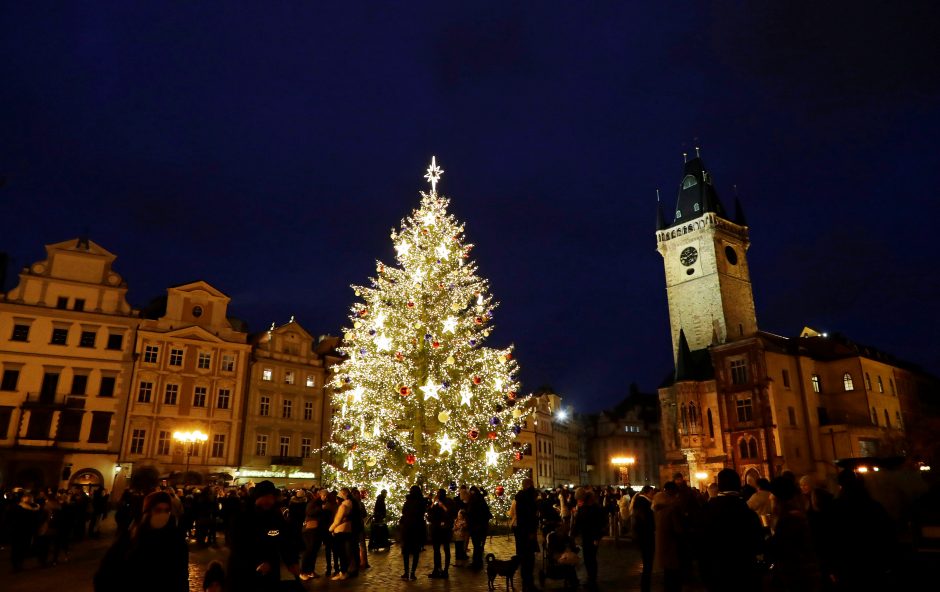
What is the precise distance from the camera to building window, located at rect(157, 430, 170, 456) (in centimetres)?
3966

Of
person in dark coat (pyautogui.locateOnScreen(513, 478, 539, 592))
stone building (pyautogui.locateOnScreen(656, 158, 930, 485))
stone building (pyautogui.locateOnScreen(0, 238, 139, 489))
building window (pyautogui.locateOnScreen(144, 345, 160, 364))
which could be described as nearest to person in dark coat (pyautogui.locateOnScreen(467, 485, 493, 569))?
person in dark coat (pyautogui.locateOnScreen(513, 478, 539, 592))

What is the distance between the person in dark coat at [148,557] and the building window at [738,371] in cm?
5074

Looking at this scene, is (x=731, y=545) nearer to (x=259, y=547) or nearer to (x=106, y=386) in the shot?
(x=259, y=547)

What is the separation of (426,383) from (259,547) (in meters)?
15.3

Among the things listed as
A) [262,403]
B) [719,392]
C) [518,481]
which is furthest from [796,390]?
Answer: [262,403]

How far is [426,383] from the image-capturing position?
21.3m

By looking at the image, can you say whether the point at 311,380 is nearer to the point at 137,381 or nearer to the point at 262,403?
the point at 262,403

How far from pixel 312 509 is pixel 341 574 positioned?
155 cm

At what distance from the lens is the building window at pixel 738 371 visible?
49.9 m

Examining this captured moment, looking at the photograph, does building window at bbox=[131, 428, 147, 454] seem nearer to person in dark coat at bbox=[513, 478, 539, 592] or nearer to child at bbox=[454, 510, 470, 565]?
child at bbox=[454, 510, 470, 565]

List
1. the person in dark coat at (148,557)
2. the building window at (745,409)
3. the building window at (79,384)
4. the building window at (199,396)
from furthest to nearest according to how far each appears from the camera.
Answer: the building window at (745,409) < the building window at (199,396) < the building window at (79,384) < the person in dark coat at (148,557)

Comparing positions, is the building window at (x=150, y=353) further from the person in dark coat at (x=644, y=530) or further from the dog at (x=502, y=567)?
the person in dark coat at (x=644, y=530)

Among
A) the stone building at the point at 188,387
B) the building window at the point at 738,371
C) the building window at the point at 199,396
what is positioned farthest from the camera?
the building window at the point at 738,371

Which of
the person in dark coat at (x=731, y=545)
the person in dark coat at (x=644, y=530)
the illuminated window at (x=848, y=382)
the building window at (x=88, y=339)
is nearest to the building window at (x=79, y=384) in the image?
the building window at (x=88, y=339)
